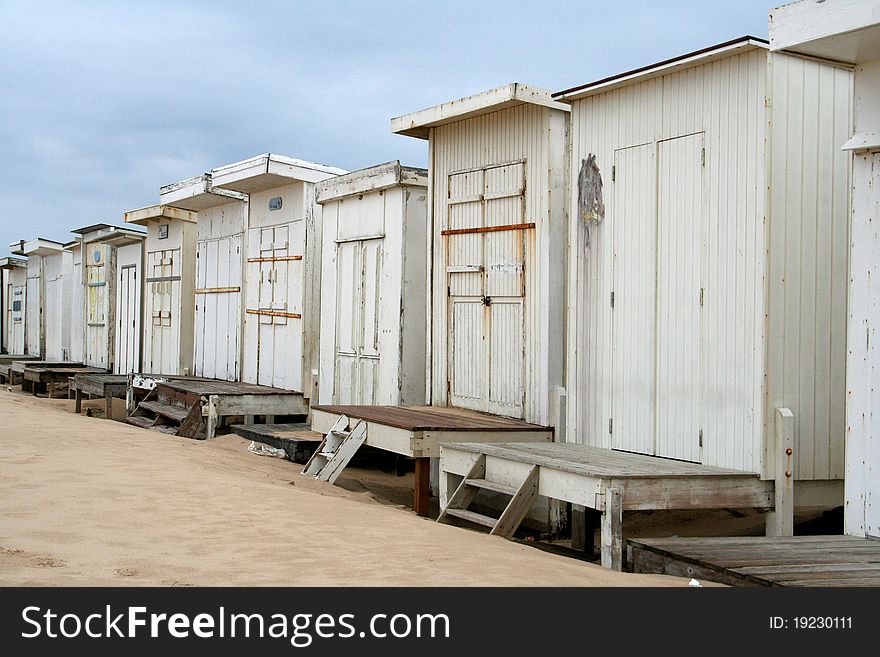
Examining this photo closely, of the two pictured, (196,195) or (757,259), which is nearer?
(757,259)

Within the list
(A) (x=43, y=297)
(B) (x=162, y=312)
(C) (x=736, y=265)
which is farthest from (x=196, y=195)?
(A) (x=43, y=297)

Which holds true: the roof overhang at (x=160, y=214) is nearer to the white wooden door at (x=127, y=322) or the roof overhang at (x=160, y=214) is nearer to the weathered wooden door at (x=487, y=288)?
the white wooden door at (x=127, y=322)

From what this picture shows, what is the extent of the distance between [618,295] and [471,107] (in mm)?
2884

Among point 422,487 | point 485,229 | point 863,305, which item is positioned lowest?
point 422,487

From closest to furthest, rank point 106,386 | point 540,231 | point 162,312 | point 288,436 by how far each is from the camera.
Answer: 1. point 540,231
2. point 288,436
3. point 106,386
4. point 162,312

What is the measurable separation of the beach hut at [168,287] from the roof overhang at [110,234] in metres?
0.43

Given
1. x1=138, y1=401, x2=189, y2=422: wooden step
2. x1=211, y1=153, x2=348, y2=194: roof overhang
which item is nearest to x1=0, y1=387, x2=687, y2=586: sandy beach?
x1=138, y1=401, x2=189, y2=422: wooden step

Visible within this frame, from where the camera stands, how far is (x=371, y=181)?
12.9 metres

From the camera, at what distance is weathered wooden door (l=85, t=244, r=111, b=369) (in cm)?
2370

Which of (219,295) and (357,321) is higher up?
(219,295)

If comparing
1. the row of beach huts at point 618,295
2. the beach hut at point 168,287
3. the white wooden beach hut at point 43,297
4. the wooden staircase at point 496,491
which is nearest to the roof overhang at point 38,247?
the white wooden beach hut at point 43,297

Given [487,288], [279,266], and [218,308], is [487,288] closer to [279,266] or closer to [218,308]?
[279,266]
